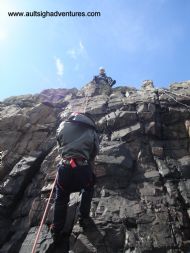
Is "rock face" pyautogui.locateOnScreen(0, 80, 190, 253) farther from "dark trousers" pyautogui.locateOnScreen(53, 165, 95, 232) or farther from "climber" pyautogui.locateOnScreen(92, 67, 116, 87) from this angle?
"climber" pyautogui.locateOnScreen(92, 67, 116, 87)

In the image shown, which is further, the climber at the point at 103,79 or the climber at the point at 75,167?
the climber at the point at 103,79

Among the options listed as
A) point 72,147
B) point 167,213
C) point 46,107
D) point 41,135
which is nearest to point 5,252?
point 72,147

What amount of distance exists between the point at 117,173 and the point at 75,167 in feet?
8.82

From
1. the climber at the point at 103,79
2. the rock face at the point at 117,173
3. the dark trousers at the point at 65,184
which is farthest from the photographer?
the climber at the point at 103,79

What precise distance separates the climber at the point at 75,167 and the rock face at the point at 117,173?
1.81ft

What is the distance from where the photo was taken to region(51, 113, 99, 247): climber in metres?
6.26

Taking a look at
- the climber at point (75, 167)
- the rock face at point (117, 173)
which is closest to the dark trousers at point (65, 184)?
the climber at point (75, 167)

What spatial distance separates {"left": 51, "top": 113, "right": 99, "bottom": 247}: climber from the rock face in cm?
55

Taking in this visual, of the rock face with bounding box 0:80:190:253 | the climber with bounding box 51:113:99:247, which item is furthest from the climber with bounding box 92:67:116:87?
the climber with bounding box 51:113:99:247

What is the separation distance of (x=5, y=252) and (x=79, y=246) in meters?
1.88

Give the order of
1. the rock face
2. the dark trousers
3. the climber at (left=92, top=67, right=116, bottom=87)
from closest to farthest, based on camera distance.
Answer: the dark trousers, the rock face, the climber at (left=92, top=67, right=116, bottom=87)

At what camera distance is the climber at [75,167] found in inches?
246

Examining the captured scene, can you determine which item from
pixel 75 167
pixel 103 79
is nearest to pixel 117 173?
pixel 75 167

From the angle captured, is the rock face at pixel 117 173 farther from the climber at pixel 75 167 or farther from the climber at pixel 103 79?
the climber at pixel 103 79
